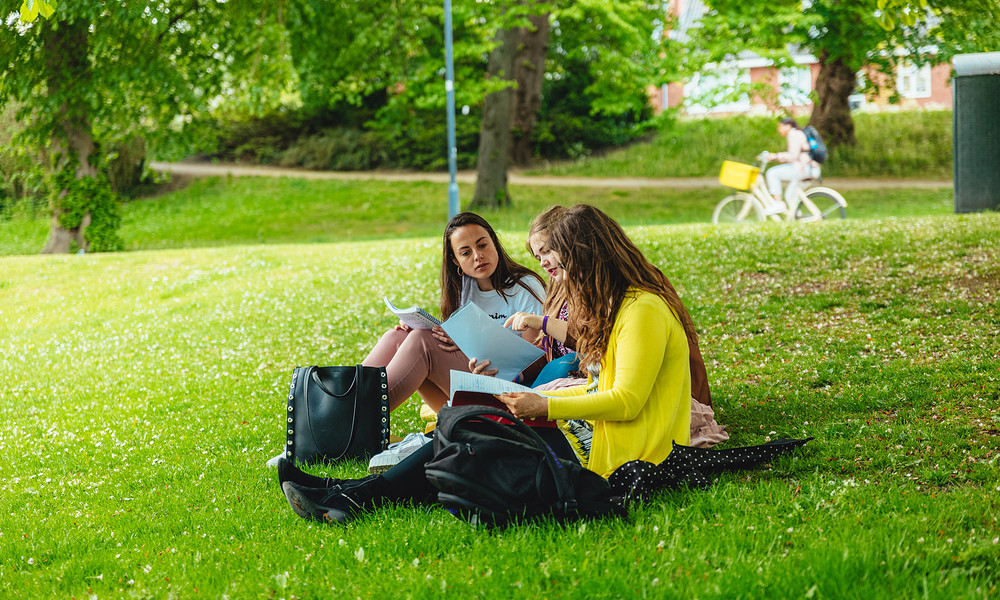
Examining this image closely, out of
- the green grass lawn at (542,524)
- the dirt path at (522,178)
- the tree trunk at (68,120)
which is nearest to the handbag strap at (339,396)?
the green grass lawn at (542,524)

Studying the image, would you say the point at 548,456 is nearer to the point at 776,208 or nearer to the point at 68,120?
the point at 776,208

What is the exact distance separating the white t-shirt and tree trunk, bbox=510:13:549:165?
22.0 m

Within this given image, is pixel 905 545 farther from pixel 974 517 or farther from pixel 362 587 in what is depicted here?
pixel 362 587

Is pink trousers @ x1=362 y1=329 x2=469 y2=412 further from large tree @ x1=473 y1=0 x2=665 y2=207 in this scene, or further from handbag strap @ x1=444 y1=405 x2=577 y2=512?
large tree @ x1=473 y1=0 x2=665 y2=207

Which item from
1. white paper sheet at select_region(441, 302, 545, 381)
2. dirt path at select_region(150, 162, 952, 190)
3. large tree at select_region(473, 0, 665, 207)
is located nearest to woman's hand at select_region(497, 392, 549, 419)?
white paper sheet at select_region(441, 302, 545, 381)

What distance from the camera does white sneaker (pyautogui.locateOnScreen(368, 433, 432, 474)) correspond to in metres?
4.62

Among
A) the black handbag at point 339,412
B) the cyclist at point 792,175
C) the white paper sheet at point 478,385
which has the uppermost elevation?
the cyclist at point 792,175

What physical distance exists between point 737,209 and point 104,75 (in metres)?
11.4

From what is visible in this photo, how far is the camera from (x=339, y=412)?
16.2 ft

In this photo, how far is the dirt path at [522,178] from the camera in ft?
80.4

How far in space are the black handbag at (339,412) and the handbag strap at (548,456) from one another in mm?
1352

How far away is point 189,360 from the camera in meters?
8.73

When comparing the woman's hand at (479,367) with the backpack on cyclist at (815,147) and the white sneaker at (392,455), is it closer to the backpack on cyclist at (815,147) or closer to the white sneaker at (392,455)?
the white sneaker at (392,455)

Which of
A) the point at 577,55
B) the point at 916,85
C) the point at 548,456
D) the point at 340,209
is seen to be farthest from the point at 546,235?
the point at 916,85
